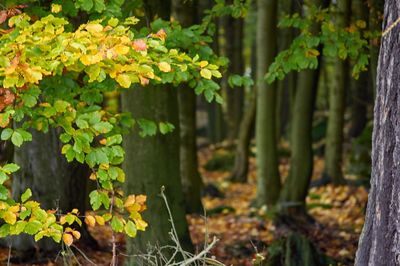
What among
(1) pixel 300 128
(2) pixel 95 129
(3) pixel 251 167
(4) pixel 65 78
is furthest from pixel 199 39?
(3) pixel 251 167

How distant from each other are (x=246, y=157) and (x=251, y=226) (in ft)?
18.2

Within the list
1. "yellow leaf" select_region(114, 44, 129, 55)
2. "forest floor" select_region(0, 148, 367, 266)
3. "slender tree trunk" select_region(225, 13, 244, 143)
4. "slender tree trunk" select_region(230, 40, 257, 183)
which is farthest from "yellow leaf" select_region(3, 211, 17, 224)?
"slender tree trunk" select_region(225, 13, 244, 143)

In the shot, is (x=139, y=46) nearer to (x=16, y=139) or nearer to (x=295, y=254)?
(x=16, y=139)

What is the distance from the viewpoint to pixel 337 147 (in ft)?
49.2

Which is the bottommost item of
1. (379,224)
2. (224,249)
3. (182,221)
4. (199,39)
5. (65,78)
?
(224,249)

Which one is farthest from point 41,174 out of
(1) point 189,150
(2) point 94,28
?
(1) point 189,150

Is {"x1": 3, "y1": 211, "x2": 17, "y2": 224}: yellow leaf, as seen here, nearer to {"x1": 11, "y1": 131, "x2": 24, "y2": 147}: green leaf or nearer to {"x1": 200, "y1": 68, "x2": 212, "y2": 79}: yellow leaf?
{"x1": 11, "y1": 131, "x2": 24, "y2": 147}: green leaf

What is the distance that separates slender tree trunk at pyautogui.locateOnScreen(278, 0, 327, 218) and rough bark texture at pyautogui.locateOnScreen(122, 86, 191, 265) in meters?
4.52

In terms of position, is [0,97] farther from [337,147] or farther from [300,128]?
[337,147]

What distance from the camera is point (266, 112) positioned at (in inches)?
515

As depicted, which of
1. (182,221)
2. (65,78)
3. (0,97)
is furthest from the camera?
(182,221)

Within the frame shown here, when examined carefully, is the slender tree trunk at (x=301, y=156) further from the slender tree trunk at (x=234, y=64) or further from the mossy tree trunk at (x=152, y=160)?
the slender tree trunk at (x=234, y=64)

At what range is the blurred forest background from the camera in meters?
7.75

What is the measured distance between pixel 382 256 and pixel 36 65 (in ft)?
8.69
